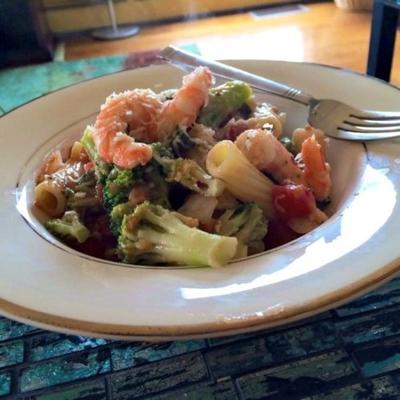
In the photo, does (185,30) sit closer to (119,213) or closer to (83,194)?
(83,194)

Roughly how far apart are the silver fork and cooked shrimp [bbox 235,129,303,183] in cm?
11

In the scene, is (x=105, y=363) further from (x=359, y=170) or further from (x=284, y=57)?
(x=284, y=57)

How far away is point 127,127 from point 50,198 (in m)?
0.17

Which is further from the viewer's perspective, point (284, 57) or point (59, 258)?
point (284, 57)

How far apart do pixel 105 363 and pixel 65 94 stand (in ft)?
1.95

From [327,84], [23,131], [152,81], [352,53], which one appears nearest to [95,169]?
[23,131]

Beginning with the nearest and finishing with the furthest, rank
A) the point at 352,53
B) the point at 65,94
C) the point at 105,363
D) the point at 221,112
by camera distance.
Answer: the point at 105,363, the point at 221,112, the point at 65,94, the point at 352,53

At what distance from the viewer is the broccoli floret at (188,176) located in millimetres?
817

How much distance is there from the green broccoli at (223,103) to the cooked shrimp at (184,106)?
2.3 inches

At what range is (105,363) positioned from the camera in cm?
69

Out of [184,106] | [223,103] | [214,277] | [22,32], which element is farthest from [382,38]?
[22,32]

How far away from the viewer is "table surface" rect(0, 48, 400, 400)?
629 millimetres

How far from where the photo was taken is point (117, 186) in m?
0.81

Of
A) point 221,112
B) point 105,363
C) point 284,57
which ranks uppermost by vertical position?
point 221,112
